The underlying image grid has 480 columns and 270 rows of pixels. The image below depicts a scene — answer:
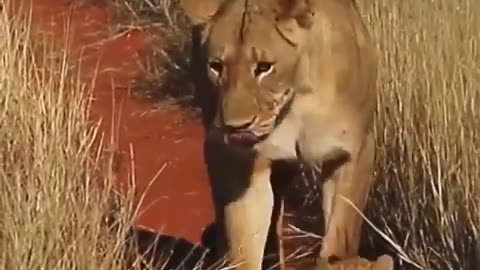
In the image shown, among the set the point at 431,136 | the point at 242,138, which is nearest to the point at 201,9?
the point at 242,138

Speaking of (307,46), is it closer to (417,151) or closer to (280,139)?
(280,139)

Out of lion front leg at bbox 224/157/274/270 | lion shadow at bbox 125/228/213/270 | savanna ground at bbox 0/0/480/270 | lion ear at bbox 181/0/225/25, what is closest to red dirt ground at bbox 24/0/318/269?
lion shadow at bbox 125/228/213/270

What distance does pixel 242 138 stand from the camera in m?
3.14

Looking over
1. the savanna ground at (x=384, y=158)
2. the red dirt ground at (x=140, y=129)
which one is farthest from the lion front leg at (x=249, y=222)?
the red dirt ground at (x=140, y=129)

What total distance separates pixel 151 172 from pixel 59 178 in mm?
1546

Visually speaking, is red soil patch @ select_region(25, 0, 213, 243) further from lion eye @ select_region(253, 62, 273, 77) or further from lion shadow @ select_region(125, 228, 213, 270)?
lion eye @ select_region(253, 62, 273, 77)

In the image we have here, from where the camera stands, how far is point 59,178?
3.44 m

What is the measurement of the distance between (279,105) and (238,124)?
220mm

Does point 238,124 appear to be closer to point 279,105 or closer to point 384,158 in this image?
point 279,105

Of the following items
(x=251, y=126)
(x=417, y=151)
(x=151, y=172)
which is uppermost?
(x=251, y=126)

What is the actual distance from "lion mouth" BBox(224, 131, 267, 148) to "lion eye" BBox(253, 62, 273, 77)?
0.14m

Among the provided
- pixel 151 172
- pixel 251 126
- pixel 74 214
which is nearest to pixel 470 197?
pixel 251 126

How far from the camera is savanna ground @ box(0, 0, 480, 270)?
330 centimetres

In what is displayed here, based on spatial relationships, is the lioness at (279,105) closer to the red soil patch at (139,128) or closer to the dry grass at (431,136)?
the dry grass at (431,136)
